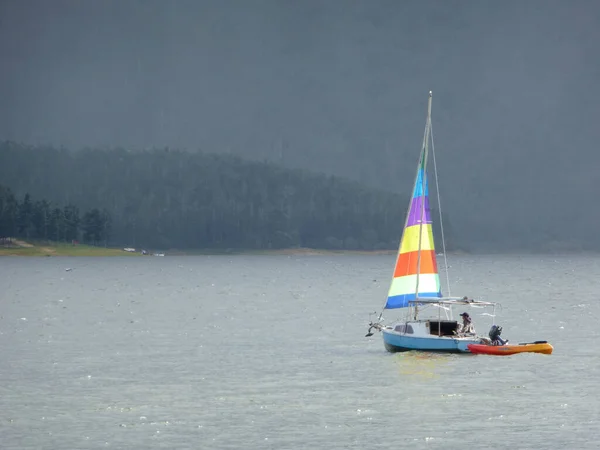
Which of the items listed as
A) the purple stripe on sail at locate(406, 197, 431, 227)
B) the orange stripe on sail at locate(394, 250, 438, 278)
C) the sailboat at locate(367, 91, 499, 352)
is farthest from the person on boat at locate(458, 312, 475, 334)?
the purple stripe on sail at locate(406, 197, 431, 227)

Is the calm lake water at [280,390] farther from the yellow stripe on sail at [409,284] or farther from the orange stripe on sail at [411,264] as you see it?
the orange stripe on sail at [411,264]

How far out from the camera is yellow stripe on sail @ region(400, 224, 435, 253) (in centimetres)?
9006

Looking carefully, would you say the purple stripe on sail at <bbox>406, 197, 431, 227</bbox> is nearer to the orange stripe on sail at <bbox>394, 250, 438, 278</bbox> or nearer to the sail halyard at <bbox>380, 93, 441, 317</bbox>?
the sail halyard at <bbox>380, 93, 441, 317</bbox>

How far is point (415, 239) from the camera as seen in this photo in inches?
3558

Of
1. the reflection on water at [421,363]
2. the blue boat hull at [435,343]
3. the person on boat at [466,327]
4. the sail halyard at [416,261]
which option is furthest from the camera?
the sail halyard at [416,261]

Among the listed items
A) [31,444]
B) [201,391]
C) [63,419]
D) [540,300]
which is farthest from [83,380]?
[540,300]

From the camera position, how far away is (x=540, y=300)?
187 m

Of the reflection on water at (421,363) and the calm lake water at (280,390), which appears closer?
the calm lake water at (280,390)

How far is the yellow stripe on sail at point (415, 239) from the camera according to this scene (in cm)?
9006

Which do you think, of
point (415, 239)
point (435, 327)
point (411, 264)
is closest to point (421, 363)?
point (435, 327)

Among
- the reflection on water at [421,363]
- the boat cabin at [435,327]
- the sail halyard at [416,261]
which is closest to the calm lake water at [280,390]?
the reflection on water at [421,363]

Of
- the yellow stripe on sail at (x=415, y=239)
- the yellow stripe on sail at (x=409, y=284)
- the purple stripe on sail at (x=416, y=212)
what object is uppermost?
the purple stripe on sail at (x=416, y=212)

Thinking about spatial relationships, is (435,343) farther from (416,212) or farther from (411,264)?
(416,212)

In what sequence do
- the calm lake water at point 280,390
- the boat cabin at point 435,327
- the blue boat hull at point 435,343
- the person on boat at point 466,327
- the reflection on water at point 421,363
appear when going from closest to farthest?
1. the calm lake water at point 280,390
2. the reflection on water at point 421,363
3. the blue boat hull at point 435,343
4. the boat cabin at point 435,327
5. the person on boat at point 466,327
